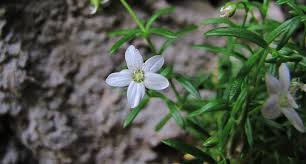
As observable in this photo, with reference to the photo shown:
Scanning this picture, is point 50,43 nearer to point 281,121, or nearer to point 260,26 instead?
point 260,26

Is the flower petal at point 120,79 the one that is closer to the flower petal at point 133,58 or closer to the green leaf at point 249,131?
the flower petal at point 133,58

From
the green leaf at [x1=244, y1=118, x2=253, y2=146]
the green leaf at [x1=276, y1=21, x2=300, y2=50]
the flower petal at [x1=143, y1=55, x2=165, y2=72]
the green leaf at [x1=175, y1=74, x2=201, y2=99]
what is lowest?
the green leaf at [x1=244, y1=118, x2=253, y2=146]

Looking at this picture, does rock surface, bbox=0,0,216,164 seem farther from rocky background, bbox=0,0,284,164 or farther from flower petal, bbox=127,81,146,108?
flower petal, bbox=127,81,146,108

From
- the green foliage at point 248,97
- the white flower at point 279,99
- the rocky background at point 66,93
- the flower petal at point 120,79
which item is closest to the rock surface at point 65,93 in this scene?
the rocky background at point 66,93

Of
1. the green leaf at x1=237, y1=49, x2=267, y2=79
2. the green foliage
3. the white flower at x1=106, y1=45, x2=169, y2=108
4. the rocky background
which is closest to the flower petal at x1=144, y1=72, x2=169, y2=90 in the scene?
the white flower at x1=106, y1=45, x2=169, y2=108

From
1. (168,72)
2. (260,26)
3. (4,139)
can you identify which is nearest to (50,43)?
(4,139)

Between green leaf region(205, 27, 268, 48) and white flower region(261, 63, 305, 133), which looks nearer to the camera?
white flower region(261, 63, 305, 133)
